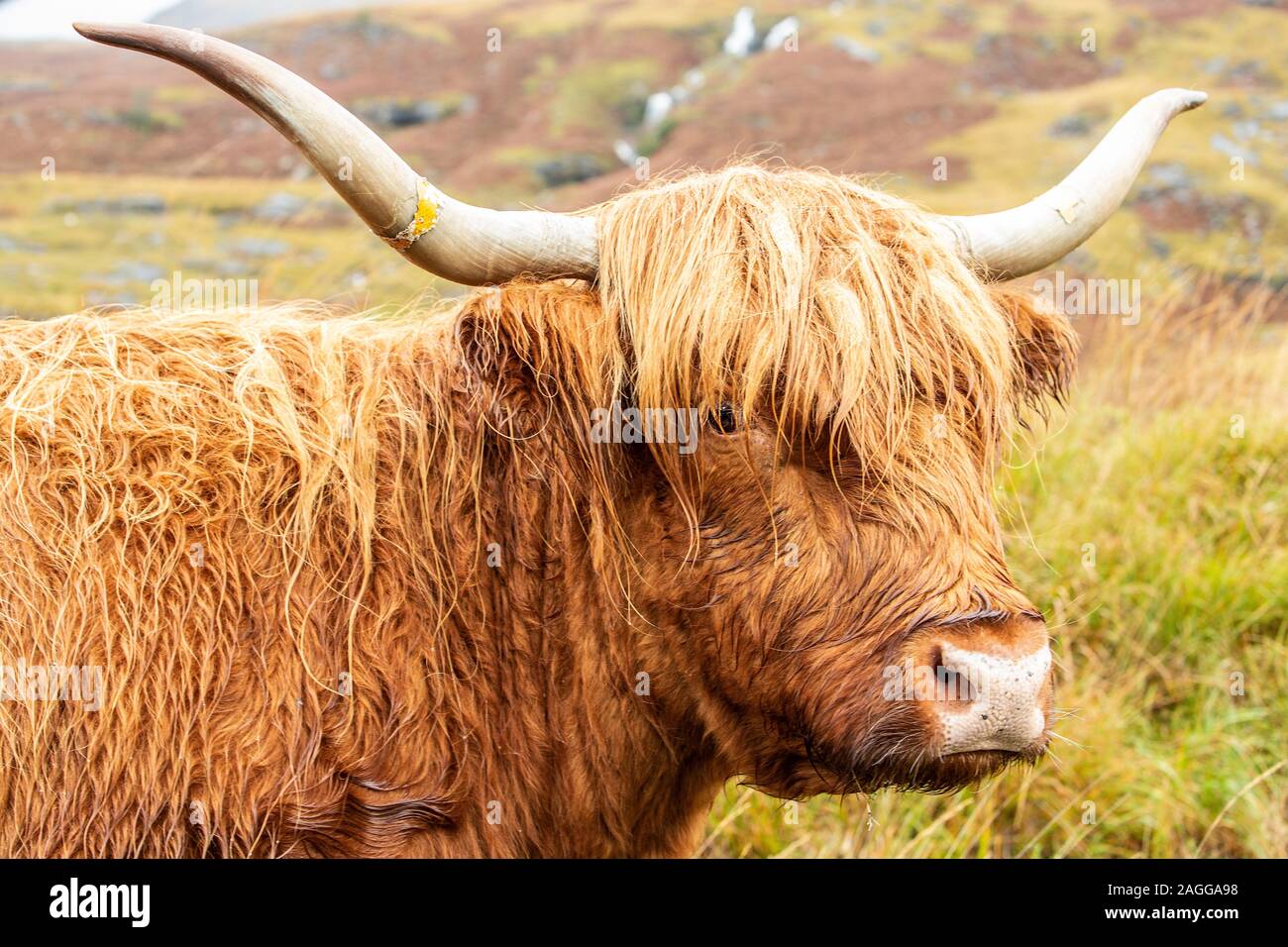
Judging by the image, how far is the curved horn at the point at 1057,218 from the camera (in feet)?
8.85

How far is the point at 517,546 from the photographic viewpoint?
247 centimetres

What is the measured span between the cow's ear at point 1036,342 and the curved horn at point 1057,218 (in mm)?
85

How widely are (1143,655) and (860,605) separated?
10.5ft

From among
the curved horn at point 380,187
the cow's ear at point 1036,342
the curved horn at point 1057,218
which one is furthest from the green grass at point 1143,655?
the curved horn at point 380,187

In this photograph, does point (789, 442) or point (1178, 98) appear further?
point (1178, 98)

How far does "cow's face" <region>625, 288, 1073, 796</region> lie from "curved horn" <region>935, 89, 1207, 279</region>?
0.60 meters


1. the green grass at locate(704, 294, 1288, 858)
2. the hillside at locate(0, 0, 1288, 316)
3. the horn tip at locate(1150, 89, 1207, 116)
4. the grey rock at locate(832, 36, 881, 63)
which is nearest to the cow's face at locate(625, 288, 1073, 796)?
the green grass at locate(704, 294, 1288, 858)

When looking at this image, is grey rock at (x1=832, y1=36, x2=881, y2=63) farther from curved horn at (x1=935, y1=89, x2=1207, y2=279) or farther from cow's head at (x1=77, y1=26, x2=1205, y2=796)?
cow's head at (x1=77, y1=26, x2=1205, y2=796)

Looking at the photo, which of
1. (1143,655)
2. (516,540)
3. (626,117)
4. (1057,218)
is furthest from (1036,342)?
(626,117)

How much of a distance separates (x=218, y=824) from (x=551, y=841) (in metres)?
0.78

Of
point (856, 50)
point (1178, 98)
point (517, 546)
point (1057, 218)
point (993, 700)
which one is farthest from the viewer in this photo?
point (856, 50)

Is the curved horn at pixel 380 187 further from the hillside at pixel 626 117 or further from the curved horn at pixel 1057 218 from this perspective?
the hillside at pixel 626 117

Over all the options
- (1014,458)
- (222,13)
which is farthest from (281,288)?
(222,13)

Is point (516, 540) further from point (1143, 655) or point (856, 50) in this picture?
point (856, 50)
